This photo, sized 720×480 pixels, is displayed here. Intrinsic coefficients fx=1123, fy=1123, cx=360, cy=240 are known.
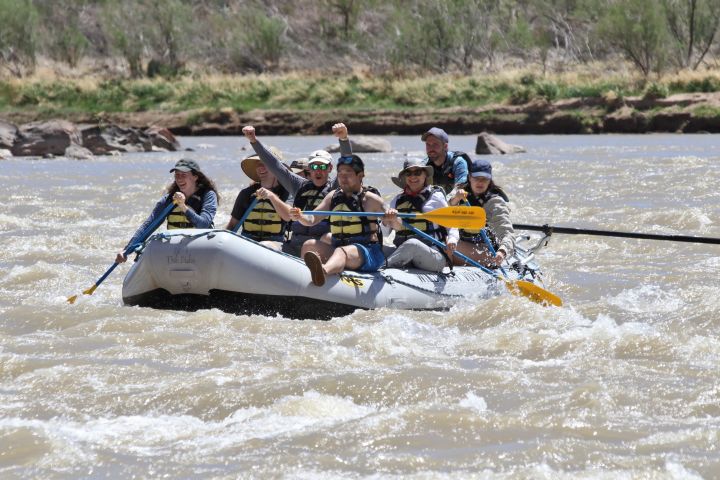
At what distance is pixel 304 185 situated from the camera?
765 centimetres

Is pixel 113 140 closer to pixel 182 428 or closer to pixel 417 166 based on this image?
pixel 417 166

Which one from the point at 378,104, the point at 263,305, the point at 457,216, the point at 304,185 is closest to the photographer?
the point at 263,305

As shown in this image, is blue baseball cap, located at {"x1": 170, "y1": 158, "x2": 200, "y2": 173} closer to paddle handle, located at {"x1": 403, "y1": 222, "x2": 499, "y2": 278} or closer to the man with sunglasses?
the man with sunglasses

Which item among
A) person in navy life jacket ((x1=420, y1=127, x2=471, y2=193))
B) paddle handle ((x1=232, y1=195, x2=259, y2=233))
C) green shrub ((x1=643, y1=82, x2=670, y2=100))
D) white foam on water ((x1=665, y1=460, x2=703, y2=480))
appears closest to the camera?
white foam on water ((x1=665, y1=460, x2=703, y2=480))

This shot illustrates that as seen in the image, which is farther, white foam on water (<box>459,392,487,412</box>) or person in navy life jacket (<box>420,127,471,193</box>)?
person in navy life jacket (<box>420,127,471,193</box>)

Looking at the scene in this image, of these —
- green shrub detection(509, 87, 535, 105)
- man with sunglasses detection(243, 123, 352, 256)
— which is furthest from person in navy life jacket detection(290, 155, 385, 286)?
green shrub detection(509, 87, 535, 105)

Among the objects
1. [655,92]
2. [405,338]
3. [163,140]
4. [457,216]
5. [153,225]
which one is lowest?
[163,140]

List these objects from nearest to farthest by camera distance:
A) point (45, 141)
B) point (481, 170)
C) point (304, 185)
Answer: point (304, 185) → point (481, 170) → point (45, 141)

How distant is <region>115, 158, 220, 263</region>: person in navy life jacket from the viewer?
7383mm

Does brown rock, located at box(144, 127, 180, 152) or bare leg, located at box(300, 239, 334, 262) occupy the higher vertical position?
bare leg, located at box(300, 239, 334, 262)

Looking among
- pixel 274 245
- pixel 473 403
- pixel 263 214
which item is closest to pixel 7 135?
pixel 263 214

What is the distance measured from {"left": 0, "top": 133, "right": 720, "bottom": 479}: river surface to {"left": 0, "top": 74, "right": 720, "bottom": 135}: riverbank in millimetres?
19881

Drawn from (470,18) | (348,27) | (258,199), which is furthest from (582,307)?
(348,27)

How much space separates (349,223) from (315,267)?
530 millimetres
